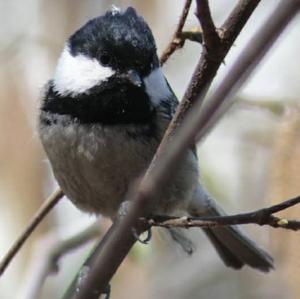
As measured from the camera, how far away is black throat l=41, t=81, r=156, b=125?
1633 millimetres

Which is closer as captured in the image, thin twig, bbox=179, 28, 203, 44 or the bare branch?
the bare branch

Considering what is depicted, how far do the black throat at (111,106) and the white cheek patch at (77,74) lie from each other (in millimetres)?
17

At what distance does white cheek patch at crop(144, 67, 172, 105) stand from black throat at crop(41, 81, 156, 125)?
14mm

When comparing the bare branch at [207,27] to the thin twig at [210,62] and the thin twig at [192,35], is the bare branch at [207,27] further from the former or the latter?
the thin twig at [192,35]

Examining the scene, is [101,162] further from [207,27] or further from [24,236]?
[207,27]

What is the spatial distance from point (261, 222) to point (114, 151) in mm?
659

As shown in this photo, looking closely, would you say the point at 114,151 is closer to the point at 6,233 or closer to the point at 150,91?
the point at 150,91

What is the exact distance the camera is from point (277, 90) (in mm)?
2799

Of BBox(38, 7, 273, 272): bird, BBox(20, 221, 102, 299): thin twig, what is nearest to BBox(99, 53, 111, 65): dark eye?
BBox(38, 7, 273, 272): bird

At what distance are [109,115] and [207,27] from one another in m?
0.67

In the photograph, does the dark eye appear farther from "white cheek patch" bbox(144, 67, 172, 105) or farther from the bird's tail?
the bird's tail

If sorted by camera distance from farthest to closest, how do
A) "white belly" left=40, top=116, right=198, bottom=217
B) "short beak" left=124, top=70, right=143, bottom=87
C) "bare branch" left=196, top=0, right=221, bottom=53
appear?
"white belly" left=40, top=116, right=198, bottom=217 → "short beak" left=124, top=70, right=143, bottom=87 → "bare branch" left=196, top=0, right=221, bottom=53

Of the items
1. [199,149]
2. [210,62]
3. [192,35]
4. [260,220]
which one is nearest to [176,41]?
[192,35]

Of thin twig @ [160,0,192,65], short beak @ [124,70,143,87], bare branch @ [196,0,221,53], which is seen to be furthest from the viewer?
short beak @ [124,70,143,87]
